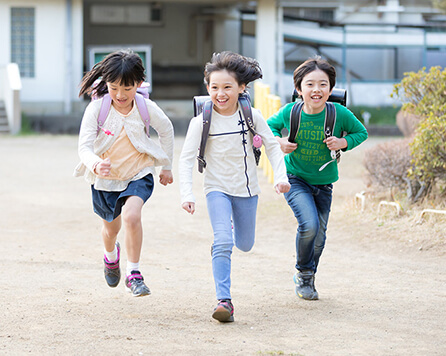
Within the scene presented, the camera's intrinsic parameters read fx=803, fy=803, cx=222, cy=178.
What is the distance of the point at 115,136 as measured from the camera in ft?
16.3

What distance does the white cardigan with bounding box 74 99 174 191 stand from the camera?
493cm

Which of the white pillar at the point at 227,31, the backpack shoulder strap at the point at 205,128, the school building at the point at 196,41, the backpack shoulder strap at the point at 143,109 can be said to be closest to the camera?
the backpack shoulder strap at the point at 205,128

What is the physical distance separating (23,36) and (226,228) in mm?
18237

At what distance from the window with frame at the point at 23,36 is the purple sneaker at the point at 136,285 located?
699 inches

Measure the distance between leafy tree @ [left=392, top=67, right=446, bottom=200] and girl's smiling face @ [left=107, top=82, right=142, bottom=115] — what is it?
369 centimetres

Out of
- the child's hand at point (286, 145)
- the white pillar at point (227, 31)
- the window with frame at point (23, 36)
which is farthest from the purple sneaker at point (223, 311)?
the white pillar at point (227, 31)

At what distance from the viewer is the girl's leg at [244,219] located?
4938mm

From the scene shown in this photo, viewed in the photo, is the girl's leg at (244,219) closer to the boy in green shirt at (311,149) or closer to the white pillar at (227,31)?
the boy in green shirt at (311,149)

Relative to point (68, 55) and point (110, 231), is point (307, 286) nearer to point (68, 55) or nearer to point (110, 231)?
point (110, 231)

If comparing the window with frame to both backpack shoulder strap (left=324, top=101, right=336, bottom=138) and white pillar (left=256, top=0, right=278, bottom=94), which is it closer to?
white pillar (left=256, top=0, right=278, bottom=94)

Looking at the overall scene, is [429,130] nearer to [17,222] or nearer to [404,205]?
[404,205]

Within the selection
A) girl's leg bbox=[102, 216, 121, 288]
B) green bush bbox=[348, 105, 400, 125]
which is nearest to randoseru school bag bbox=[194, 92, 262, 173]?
girl's leg bbox=[102, 216, 121, 288]

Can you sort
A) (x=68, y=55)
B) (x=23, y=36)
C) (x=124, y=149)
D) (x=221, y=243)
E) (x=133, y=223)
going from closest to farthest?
(x=221, y=243) → (x=133, y=223) → (x=124, y=149) → (x=68, y=55) → (x=23, y=36)

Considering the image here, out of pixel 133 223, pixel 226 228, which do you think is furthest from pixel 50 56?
pixel 226 228
